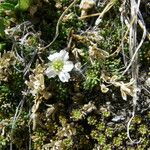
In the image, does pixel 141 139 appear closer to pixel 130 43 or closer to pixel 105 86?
pixel 105 86

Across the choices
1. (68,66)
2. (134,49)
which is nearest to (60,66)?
(68,66)

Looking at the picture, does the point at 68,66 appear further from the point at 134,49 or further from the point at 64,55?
the point at 134,49

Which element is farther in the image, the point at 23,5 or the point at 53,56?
the point at 23,5

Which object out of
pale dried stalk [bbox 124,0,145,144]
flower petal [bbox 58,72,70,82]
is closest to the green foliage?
flower petal [bbox 58,72,70,82]

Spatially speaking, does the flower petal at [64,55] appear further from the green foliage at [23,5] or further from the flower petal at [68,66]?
the green foliage at [23,5]

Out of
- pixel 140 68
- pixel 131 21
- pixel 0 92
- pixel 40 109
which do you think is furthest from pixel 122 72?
pixel 0 92

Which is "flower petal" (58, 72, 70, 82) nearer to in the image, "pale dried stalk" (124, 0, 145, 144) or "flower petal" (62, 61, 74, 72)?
"flower petal" (62, 61, 74, 72)

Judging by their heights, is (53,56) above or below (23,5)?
below

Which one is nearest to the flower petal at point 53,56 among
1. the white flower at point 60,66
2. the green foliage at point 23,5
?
the white flower at point 60,66

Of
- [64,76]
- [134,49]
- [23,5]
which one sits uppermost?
[23,5]
